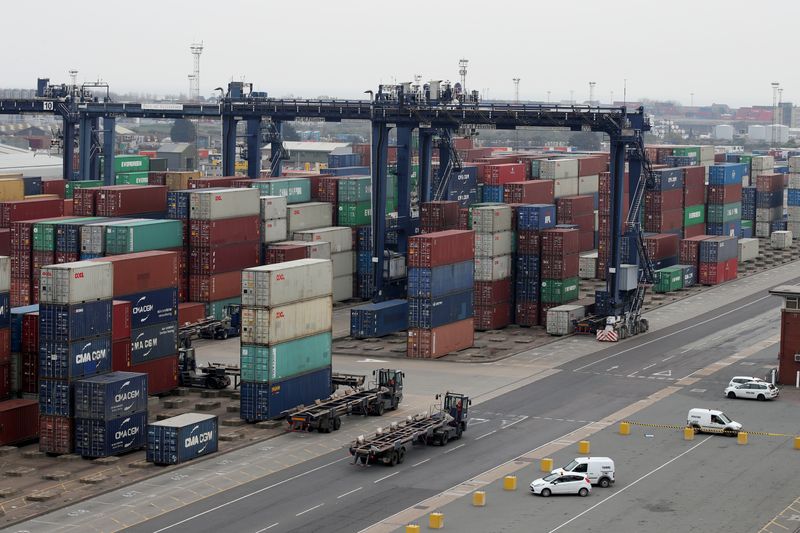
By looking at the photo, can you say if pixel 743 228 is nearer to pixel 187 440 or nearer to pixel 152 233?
pixel 152 233

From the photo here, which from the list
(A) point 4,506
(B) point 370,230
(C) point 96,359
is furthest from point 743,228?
(A) point 4,506

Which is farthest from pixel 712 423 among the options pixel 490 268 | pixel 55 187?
pixel 55 187

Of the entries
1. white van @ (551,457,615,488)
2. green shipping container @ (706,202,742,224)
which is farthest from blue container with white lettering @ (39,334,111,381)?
green shipping container @ (706,202,742,224)

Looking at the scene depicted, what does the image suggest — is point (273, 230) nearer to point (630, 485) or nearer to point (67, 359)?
point (67, 359)

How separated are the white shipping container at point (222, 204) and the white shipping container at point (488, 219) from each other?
17134 millimetres

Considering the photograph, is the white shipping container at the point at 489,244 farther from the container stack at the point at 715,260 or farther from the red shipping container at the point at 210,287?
the container stack at the point at 715,260

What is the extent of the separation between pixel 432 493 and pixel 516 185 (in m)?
68.8

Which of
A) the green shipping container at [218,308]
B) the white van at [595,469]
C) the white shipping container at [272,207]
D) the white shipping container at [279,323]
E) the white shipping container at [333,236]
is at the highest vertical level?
the white shipping container at [272,207]

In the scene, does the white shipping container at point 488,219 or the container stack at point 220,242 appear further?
the white shipping container at point 488,219

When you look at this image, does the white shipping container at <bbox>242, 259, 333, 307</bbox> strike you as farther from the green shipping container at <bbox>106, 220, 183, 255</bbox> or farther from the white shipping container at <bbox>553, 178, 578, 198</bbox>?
the white shipping container at <bbox>553, 178, 578, 198</bbox>

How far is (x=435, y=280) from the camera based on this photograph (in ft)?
321

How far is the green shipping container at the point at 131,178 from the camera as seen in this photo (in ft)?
492

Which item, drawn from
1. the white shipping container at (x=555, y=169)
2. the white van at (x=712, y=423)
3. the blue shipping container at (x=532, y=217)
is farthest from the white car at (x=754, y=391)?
the white shipping container at (x=555, y=169)

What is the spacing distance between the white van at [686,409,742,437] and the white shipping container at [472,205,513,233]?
35.2 m
